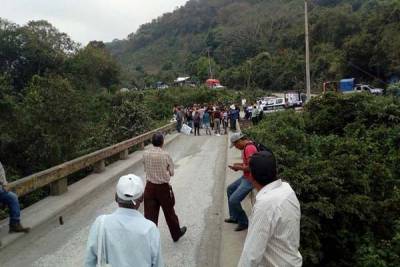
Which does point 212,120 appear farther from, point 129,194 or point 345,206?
point 129,194

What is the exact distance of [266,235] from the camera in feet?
10.4

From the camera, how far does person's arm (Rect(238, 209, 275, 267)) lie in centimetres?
318

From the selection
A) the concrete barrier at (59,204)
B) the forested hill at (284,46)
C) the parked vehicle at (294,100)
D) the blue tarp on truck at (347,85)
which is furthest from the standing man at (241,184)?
the forested hill at (284,46)

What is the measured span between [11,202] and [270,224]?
221 inches

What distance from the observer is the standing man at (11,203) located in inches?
295

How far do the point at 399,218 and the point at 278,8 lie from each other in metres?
170

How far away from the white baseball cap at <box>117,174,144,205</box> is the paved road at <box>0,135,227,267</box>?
3441 mm

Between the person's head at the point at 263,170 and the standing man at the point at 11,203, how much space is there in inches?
207

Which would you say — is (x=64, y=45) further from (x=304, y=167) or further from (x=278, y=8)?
(x=278, y=8)

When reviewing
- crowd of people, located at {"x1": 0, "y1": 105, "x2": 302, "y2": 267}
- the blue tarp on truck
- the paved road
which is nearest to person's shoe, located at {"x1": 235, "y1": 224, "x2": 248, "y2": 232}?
the paved road

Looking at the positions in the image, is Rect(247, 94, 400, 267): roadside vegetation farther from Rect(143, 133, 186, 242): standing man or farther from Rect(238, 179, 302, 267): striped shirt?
Rect(238, 179, 302, 267): striped shirt

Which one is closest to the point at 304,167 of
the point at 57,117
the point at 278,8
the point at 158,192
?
the point at 158,192

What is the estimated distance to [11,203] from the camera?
7656mm

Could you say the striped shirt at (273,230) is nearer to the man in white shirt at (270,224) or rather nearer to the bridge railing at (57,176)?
the man in white shirt at (270,224)
